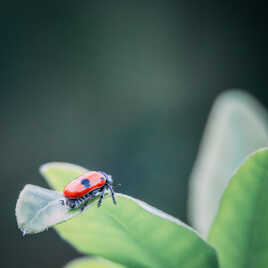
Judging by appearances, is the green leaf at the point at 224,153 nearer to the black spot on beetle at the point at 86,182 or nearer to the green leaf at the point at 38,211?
the black spot on beetle at the point at 86,182

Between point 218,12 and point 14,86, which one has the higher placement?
point 218,12

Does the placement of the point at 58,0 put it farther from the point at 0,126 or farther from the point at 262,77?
the point at 262,77

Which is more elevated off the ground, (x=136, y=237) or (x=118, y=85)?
(x=136, y=237)

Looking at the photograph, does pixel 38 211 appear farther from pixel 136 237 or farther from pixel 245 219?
pixel 245 219

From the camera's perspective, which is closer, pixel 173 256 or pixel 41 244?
pixel 173 256

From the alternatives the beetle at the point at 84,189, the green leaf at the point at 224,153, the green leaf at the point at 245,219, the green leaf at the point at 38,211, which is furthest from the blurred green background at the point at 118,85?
the green leaf at the point at 38,211

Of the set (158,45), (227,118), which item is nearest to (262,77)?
(158,45)

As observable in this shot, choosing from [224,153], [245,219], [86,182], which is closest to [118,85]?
[224,153]

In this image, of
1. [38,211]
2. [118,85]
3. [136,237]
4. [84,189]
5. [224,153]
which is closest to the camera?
[38,211]
